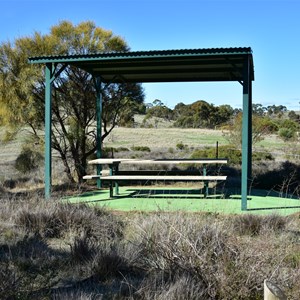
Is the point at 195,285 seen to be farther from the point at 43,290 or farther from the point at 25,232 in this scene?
the point at 25,232

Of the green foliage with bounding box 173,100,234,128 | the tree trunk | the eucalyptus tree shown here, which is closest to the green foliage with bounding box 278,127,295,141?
the green foliage with bounding box 173,100,234,128

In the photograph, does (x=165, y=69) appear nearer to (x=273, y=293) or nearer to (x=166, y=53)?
(x=166, y=53)

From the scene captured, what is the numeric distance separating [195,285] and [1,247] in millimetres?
2842

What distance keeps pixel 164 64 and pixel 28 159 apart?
5896mm

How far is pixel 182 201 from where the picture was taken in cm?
1042

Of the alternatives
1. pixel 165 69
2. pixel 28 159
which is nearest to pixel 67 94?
pixel 28 159

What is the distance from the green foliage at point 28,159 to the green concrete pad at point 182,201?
319 cm

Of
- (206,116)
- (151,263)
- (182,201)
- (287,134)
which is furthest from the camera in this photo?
(206,116)

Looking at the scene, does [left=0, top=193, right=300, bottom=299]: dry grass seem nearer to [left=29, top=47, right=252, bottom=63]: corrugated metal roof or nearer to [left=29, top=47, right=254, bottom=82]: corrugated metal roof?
[left=29, top=47, right=252, bottom=63]: corrugated metal roof

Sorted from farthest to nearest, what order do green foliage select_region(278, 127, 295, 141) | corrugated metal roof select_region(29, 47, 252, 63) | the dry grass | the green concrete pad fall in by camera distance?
green foliage select_region(278, 127, 295, 141), corrugated metal roof select_region(29, 47, 252, 63), the green concrete pad, the dry grass

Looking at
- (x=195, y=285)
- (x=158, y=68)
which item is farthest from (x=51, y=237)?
(x=158, y=68)

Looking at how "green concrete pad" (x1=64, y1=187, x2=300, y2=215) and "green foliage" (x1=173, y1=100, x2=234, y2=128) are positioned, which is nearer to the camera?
"green concrete pad" (x1=64, y1=187, x2=300, y2=215)

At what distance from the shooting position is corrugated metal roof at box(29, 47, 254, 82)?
9758 mm

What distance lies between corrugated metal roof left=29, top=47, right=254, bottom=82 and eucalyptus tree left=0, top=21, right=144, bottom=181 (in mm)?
1070
